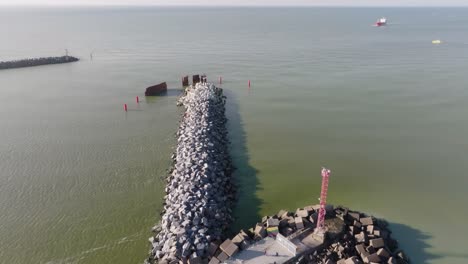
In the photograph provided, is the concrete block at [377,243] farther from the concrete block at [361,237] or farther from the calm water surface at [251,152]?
the calm water surface at [251,152]

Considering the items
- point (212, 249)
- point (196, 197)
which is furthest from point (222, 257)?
point (196, 197)

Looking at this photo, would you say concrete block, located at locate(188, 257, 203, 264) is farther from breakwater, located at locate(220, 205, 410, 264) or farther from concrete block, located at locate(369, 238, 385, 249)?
concrete block, located at locate(369, 238, 385, 249)

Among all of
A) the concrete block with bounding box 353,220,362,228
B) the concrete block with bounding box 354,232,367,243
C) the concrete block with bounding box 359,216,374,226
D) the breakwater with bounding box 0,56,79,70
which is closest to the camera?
the concrete block with bounding box 354,232,367,243

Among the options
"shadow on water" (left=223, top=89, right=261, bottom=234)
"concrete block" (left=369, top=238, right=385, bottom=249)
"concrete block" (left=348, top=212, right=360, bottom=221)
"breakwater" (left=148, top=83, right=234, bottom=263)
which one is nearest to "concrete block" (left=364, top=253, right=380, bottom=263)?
"concrete block" (left=369, top=238, right=385, bottom=249)

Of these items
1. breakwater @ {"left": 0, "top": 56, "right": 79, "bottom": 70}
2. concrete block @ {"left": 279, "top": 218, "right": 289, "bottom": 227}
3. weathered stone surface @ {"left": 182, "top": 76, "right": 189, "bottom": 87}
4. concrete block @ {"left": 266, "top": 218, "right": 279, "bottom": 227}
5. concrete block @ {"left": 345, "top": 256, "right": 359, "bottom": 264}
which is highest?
breakwater @ {"left": 0, "top": 56, "right": 79, "bottom": 70}

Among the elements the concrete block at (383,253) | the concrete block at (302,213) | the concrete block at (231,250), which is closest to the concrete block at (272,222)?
the concrete block at (302,213)

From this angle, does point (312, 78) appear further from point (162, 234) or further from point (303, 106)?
point (162, 234)
